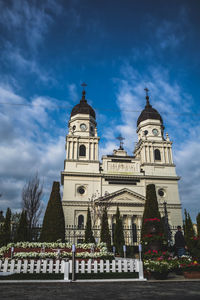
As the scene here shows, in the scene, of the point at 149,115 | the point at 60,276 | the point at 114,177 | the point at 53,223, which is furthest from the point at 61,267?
the point at 149,115

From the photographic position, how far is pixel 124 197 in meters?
40.7

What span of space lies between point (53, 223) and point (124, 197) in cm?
1933

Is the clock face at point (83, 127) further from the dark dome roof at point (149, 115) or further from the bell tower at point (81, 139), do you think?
the dark dome roof at point (149, 115)

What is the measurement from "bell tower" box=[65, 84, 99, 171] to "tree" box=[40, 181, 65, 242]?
638 inches

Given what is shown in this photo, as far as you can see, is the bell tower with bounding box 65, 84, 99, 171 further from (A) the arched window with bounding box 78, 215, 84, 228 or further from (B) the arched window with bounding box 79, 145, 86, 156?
(A) the arched window with bounding box 78, 215, 84, 228

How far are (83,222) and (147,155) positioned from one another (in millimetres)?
18829

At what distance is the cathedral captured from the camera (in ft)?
129

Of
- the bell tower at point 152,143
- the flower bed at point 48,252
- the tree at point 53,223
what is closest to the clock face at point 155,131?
the bell tower at point 152,143

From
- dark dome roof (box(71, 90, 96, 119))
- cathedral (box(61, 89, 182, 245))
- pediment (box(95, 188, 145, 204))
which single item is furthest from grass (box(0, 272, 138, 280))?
dark dome roof (box(71, 90, 96, 119))

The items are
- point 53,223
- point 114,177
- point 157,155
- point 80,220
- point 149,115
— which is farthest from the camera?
point 149,115

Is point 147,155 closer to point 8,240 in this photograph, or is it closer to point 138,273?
point 8,240

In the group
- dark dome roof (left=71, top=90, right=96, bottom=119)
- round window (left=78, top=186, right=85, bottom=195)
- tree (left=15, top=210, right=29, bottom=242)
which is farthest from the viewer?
dark dome roof (left=71, top=90, right=96, bottom=119)

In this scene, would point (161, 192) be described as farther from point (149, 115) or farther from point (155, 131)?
point (149, 115)

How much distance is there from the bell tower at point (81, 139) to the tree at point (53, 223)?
1620 centimetres
